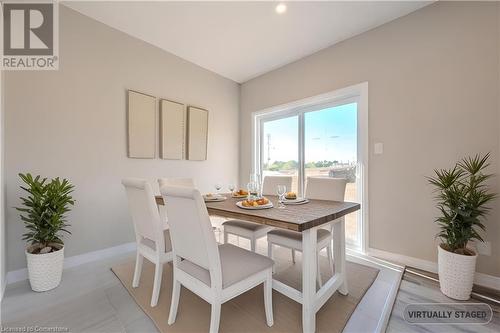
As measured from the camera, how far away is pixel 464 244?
1.76m

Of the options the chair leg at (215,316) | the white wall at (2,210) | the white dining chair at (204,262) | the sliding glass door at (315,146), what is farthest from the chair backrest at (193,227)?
the sliding glass door at (315,146)

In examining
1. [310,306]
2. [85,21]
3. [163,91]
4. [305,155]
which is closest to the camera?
[310,306]

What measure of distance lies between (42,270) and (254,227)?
1847mm

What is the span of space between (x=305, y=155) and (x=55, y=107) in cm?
316

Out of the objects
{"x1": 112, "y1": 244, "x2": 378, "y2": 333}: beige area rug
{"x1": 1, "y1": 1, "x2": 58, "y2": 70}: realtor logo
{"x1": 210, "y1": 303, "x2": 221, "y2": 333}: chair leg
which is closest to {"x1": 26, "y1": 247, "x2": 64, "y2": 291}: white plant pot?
{"x1": 112, "y1": 244, "x2": 378, "y2": 333}: beige area rug

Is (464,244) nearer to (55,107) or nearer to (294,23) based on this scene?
(294,23)

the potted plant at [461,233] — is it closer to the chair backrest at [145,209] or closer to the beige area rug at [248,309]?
the beige area rug at [248,309]

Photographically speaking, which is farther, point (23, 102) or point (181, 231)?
point (23, 102)

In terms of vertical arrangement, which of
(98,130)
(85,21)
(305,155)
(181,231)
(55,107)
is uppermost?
(85,21)

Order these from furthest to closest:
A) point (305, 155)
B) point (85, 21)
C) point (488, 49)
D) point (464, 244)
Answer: point (305, 155)
point (85, 21)
point (488, 49)
point (464, 244)

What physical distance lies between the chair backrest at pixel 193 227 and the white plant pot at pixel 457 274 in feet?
6.16

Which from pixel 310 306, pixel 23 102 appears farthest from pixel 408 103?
pixel 23 102

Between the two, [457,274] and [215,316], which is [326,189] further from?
[215,316]

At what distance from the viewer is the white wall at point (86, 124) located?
1986 millimetres
